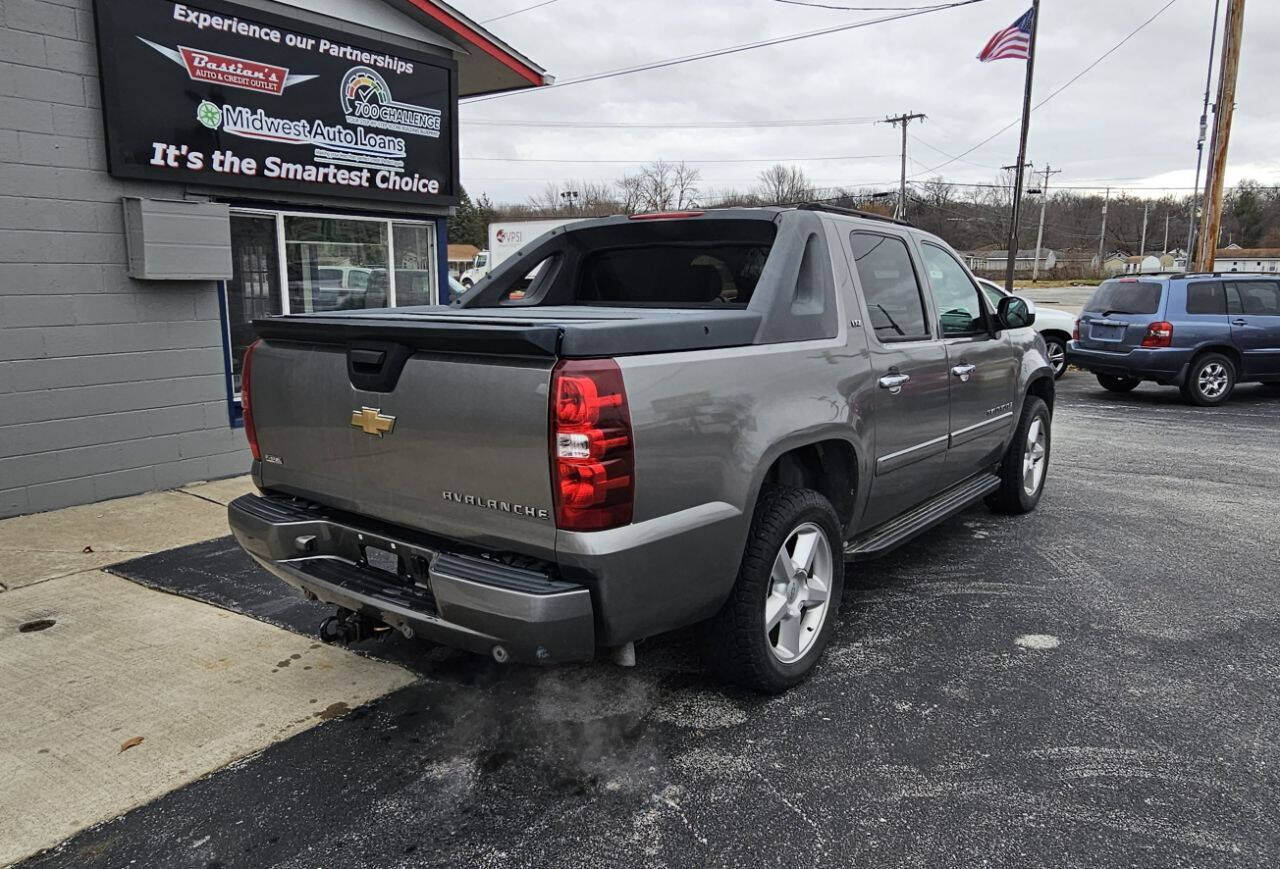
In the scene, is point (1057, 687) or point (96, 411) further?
point (96, 411)

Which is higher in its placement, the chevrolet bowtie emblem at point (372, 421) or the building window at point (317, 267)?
the building window at point (317, 267)

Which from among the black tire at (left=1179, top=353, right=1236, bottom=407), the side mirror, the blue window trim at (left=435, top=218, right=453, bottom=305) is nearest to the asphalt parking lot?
the side mirror

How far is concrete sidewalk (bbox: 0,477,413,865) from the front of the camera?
2950mm

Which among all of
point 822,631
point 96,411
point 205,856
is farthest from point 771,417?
point 96,411

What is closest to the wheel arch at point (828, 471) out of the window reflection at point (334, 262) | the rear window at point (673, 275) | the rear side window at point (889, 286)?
the rear side window at point (889, 286)

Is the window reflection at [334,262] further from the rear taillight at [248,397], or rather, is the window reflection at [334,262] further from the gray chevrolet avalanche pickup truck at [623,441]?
the rear taillight at [248,397]

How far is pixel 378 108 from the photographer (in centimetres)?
810

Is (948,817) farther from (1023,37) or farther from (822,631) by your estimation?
(1023,37)

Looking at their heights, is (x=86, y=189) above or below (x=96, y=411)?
above

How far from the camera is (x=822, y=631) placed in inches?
144

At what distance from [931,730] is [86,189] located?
21.3 feet

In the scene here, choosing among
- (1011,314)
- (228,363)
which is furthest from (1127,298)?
(228,363)

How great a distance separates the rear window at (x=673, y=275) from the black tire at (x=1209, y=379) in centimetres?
1032

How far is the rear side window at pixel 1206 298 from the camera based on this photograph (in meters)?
11.9
